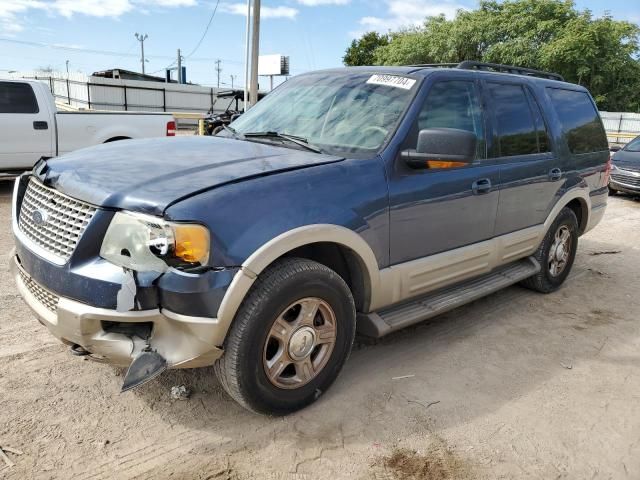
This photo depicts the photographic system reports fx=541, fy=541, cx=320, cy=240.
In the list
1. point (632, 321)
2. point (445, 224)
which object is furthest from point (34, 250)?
point (632, 321)

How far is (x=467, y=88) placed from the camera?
156 inches

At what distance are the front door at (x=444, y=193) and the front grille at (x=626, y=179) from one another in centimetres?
903

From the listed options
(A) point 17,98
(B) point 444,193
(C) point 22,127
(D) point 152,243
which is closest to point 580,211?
(B) point 444,193

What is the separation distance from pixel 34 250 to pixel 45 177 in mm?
439

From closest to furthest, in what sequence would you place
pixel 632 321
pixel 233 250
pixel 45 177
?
pixel 233 250 → pixel 45 177 → pixel 632 321

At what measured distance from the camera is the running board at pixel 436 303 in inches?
130

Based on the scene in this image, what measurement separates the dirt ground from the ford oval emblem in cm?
98

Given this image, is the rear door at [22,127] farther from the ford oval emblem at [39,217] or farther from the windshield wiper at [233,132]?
the ford oval emblem at [39,217]

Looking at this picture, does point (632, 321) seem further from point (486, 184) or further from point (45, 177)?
point (45, 177)

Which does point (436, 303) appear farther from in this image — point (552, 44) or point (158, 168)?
point (552, 44)

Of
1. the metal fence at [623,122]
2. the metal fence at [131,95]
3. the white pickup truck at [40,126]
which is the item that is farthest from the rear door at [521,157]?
the metal fence at [623,122]

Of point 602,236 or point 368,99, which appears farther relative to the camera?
point 602,236

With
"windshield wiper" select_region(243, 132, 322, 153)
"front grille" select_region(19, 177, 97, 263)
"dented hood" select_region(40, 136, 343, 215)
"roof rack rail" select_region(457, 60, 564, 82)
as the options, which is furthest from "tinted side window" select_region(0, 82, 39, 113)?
"roof rack rail" select_region(457, 60, 564, 82)

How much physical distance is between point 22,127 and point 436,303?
7755 mm
